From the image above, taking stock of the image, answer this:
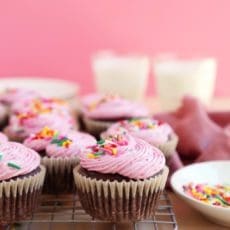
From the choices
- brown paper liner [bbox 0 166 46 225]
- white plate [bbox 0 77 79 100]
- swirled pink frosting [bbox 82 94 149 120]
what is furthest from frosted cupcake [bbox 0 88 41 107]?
brown paper liner [bbox 0 166 46 225]

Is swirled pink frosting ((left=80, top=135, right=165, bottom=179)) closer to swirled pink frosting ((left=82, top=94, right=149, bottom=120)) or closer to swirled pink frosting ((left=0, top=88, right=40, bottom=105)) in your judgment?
swirled pink frosting ((left=82, top=94, right=149, bottom=120))

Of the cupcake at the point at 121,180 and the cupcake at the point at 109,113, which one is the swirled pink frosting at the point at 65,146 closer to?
the cupcake at the point at 121,180

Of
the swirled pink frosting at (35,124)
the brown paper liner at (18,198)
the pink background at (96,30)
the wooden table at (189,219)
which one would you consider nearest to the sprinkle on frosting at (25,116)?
the swirled pink frosting at (35,124)

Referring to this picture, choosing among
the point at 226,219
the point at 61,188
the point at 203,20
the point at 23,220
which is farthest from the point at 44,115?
the point at 203,20

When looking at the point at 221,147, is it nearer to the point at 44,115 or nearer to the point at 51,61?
the point at 44,115

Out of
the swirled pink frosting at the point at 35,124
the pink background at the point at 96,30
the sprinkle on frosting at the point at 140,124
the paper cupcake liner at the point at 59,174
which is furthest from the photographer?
the pink background at the point at 96,30

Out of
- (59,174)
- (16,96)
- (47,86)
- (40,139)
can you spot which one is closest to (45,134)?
(40,139)
